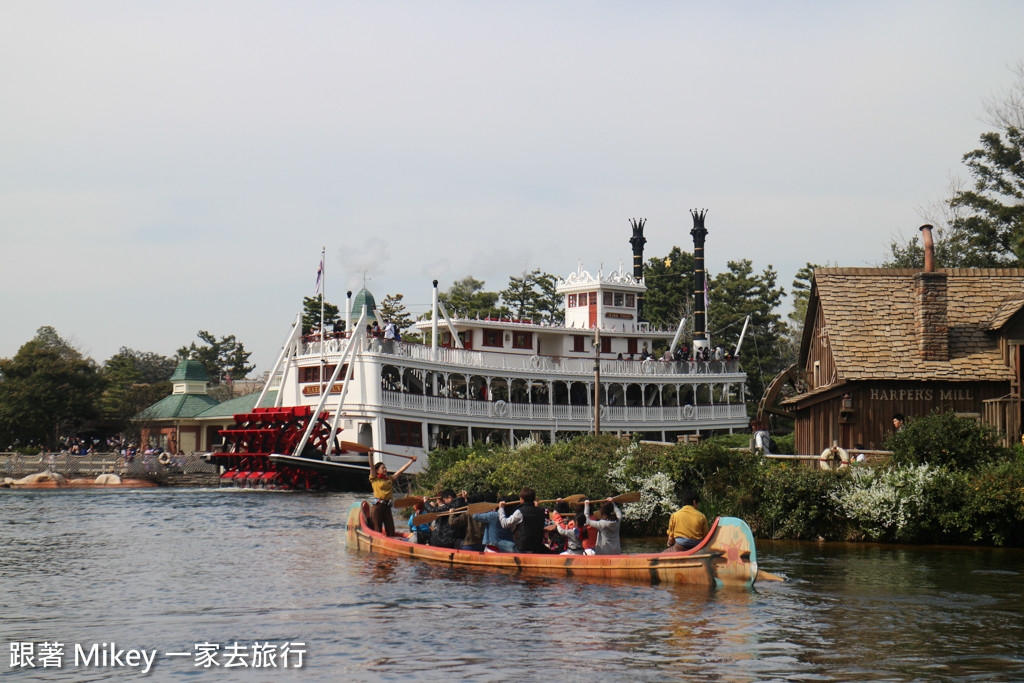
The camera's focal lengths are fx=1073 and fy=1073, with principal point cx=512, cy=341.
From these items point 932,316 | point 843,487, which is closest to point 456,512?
point 843,487

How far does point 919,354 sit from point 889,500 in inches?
295

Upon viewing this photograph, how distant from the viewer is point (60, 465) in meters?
47.1

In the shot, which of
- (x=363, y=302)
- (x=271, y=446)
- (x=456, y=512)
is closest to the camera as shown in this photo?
(x=456, y=512)

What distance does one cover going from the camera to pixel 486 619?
1453 centimetres

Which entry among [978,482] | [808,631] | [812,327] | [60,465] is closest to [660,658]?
[808,631]

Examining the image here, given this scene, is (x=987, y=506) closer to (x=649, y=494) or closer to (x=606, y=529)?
(x=649, y=494)

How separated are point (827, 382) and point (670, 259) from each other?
155 feet

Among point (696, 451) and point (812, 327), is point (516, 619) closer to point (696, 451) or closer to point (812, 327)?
point (696, 451)

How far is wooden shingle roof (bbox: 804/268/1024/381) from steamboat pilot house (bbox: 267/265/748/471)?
1139 cm

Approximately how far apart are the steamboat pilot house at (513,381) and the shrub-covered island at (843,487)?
1457 centimetres

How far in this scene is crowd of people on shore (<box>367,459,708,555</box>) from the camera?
17.2 m

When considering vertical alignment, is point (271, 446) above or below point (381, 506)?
above

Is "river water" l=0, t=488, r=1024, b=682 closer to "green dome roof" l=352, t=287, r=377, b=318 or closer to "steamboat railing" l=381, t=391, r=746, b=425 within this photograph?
"steamboat railing" l=381, t=391, r=746, b=425

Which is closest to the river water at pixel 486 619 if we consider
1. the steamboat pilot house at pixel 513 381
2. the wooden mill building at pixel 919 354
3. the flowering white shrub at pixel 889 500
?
the flowering white shrub at pixel 889 500
